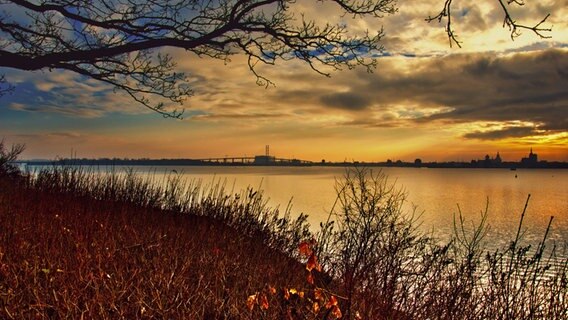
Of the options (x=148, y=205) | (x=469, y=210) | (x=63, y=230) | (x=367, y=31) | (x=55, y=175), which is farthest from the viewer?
(x=469, y=210)

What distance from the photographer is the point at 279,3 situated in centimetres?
1102

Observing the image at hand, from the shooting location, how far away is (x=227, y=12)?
1132cm

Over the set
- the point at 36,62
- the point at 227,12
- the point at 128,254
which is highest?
the point at 227,12

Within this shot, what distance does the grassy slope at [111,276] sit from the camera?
4.28 meters

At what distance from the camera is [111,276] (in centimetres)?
511

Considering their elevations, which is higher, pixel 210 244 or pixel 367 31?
pixel 367 31

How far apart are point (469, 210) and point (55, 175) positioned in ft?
103

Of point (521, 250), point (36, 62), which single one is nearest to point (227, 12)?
point (36, 62)

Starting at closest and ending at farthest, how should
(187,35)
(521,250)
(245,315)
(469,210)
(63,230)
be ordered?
1. (245,315)
2. (63,230)
3. (521,250)
4. (187,35)
5. (469,210)

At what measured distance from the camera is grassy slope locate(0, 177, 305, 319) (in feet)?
14.0

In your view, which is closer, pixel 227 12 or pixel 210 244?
pixel 210 244

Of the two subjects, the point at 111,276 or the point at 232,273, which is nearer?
the point at 111,276

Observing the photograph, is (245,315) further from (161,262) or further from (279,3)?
(279,3)

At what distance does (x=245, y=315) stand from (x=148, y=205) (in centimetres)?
980
